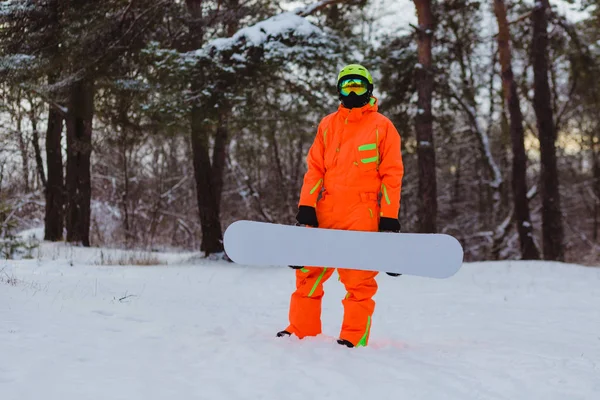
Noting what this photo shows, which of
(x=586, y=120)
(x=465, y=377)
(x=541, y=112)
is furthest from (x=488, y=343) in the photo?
(x=586, y=120)

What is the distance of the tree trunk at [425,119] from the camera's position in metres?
8.05

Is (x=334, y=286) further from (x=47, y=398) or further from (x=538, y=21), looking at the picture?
(x=538, y=21)

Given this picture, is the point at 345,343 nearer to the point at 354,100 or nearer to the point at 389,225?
the point at 389,225

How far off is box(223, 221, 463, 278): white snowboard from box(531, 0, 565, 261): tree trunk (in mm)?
7194

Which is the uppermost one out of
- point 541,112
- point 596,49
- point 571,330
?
point 596,49

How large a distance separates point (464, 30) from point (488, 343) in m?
12.1

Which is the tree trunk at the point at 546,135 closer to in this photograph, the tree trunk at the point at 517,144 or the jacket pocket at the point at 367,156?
the tree trunk at the point at 517,144

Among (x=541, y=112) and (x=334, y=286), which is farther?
(x=541, y=112)

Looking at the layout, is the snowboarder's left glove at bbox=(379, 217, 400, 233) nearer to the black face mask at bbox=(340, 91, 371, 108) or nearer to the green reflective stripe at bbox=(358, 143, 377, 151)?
the green reflective stripe at bbox=(358, 143, 377, 151)

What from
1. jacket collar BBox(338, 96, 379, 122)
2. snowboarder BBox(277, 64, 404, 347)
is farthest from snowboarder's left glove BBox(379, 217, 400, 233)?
jacket collar BBox(338, 96, 379, 122)

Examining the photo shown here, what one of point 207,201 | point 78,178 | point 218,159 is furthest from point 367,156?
point 78,178

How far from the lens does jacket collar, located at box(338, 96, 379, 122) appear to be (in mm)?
3020

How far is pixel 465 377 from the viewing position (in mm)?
2299

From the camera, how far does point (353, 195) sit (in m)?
2.92
